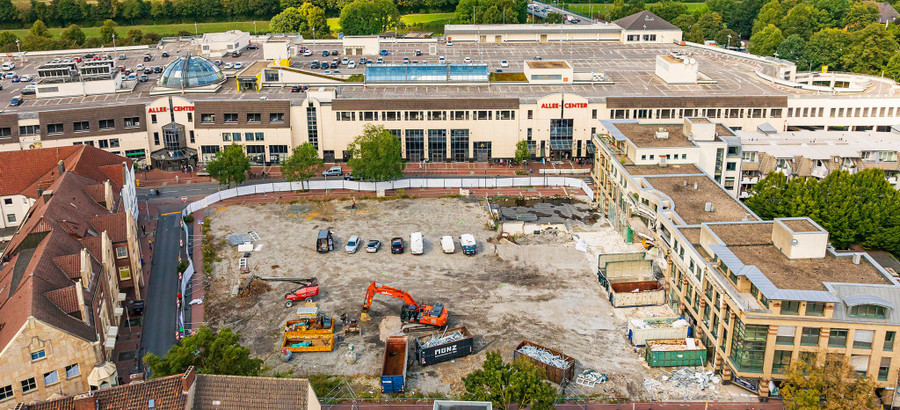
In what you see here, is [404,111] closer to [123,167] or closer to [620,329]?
[123,167]

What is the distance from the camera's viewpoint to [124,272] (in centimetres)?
8631

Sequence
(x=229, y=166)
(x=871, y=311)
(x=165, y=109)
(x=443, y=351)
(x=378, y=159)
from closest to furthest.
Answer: (x=871, y=311) → (x=443, y=351) → (x=229, y=166) → (x=378, y=159) → (x=165, y=109)

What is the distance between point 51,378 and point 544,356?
43.5 meters

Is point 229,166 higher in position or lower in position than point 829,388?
higher

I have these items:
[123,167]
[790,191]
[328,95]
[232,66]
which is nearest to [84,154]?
[123,167]

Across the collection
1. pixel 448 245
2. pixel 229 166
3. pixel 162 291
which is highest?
pixel 229 166

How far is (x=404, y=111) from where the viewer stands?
438ft

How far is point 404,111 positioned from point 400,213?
1062 inches

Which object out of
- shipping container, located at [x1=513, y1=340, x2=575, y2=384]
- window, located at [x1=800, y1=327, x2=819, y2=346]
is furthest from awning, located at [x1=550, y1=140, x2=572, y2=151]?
window, located at [x1=800, y1=327, x2=819, y2=346]

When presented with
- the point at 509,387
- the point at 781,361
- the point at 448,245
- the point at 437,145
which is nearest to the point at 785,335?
the point at 781,361

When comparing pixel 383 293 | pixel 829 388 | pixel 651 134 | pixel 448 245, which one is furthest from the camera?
pixel 651 134

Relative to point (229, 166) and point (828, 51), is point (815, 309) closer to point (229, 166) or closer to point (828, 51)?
point (229, 166)

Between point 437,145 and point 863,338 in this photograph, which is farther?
point 437,145

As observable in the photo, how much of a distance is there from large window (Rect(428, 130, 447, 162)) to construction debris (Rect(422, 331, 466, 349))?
6399 cm
